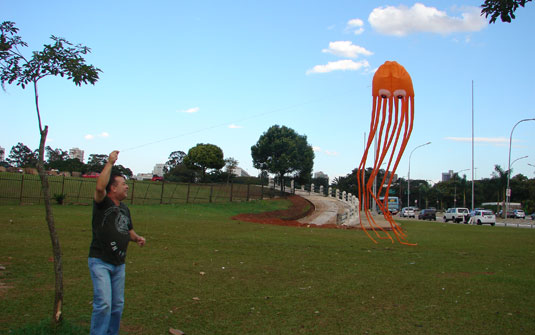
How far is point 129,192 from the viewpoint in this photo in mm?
37969

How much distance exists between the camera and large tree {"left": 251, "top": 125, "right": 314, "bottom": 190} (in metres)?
48.7

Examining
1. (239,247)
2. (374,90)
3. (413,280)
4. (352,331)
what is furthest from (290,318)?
(374,90)

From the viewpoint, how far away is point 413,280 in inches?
332

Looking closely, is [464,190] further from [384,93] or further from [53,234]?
[53,234]

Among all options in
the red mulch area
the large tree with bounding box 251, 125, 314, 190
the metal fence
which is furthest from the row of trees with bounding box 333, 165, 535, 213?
the metal fence

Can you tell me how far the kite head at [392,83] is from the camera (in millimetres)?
13242

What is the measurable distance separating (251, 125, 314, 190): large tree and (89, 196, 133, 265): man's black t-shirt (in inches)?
1733

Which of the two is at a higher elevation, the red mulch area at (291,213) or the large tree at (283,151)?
the large tree at (283,151)

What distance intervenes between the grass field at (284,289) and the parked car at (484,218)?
27.7m

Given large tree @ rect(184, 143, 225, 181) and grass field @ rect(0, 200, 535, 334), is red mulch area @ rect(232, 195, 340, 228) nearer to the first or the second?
large tree @ rect(184, 143, 225, 181)

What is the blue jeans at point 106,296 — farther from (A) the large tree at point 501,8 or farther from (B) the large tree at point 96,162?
(B) the large tree at point 96,162

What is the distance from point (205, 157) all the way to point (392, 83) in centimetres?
4698

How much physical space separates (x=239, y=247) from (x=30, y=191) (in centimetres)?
2397

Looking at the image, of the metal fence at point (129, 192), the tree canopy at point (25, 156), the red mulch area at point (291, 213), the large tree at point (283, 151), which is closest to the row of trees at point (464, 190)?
the large tree at point (283, 151)
